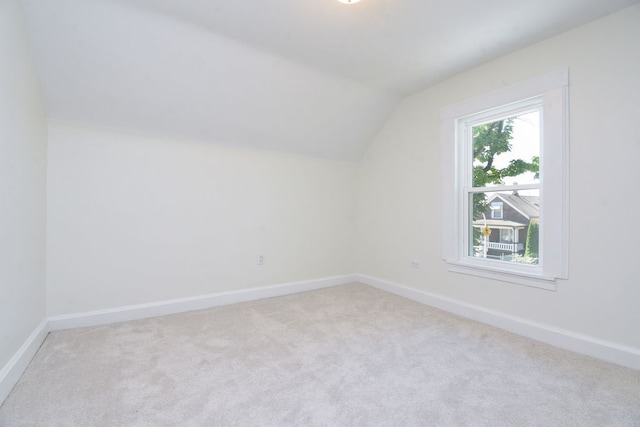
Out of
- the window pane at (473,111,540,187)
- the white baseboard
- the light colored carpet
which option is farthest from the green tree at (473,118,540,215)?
the light colored carpet

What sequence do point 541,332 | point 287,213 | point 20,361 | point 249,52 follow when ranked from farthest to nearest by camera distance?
point 287,213 < point 249,52 < point 541,332 < point 20,361

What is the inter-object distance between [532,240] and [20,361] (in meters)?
3.95

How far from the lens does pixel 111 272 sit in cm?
279

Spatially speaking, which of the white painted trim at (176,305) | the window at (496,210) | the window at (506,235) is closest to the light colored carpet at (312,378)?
the white painted trim at (176,305)

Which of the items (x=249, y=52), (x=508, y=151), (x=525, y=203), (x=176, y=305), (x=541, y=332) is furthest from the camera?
(x=176, y=305)

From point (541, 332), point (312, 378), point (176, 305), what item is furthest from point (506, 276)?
point (176, 305)

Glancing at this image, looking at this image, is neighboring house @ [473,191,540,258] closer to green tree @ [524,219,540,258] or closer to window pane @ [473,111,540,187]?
green tree @ [524,219,540,258]

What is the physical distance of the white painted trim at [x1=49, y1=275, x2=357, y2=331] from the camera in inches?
103

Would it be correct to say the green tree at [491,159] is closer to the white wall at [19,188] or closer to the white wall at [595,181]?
the white wall at [595,181]

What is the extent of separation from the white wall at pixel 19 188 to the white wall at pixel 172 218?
0.67ft

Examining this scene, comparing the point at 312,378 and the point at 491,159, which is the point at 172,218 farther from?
the point at 491,159

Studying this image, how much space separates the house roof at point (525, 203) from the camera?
2.61m

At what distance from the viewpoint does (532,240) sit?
2.64 meters

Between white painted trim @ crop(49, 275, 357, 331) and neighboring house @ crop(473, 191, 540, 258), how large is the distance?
2.14 metres
